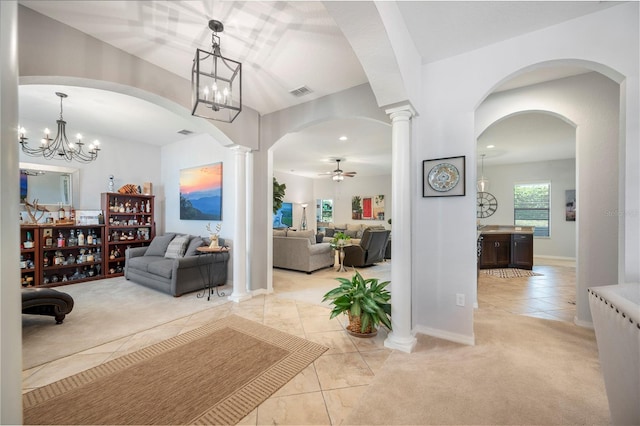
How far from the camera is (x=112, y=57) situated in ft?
8.11

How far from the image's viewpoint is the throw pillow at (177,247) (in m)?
4.67

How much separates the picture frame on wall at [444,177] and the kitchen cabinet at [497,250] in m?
4.53

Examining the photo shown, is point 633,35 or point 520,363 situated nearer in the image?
point 633,35

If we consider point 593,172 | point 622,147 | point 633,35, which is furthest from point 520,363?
point 633,35

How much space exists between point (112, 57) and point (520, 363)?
4.55 m

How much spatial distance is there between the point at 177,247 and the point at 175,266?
0.94m

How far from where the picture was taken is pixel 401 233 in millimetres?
2488

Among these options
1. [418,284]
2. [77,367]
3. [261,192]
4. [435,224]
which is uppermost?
[261,192]

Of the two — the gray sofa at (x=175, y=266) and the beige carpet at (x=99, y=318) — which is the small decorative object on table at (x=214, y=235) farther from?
the beige carpet at (x=99, y=318)

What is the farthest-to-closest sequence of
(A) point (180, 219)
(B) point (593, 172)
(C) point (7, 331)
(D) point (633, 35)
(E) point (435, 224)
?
(A) point (180, 219) < (B) point (593, 172) < (E) point (435, 224) < (D) point (633, 35) < (C) point (7, 331)

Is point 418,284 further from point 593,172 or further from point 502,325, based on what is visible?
point 593,172

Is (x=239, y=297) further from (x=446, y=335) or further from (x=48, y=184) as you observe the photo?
(x=48, y=184)

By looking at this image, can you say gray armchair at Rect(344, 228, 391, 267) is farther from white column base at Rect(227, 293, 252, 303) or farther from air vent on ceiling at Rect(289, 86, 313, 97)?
air vent on ceiling at Rect(289, 86, 313, 97)

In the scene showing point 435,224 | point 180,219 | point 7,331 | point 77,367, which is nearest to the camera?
point 7,331
